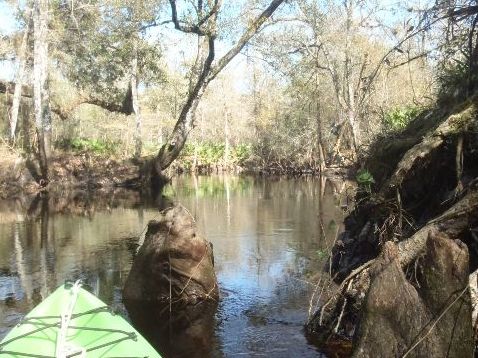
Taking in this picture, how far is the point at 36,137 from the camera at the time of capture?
30.2 m

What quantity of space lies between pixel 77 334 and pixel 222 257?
7.86m

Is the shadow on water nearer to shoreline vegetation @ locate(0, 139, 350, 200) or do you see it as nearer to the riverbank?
shoreline vegetation @ locate(0, 139, 350, 200)

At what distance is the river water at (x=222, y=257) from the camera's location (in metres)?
7.68

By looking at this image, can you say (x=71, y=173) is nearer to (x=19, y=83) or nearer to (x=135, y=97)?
(x=19, y=83)

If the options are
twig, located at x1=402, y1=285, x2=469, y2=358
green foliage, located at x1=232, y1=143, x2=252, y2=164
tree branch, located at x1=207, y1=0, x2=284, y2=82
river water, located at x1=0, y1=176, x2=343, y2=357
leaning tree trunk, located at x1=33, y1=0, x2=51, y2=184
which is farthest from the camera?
green foliage, located at x1=232, y1=143, x2=252, y2=164

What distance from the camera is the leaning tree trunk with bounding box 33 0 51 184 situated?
2853cm

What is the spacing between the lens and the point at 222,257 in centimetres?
1238

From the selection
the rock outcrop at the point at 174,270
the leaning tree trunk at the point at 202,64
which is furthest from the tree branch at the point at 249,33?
the rock outcrop at the point at 174,270

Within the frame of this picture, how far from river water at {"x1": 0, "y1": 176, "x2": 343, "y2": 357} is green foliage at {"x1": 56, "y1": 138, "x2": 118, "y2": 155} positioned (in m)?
11.0

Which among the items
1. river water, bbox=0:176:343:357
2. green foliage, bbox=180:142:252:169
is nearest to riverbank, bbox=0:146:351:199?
river water, bbox=0:176:343:357

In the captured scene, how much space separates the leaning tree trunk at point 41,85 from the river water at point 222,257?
6.32m

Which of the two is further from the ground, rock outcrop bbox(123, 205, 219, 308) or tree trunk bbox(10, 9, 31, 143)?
tree trunk bbox(10, 9, 31, 143)

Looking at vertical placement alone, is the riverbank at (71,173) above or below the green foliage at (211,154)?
below

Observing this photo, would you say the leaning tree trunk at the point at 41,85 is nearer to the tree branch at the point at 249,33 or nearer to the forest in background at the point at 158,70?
the forest in background at the point at 158,70
